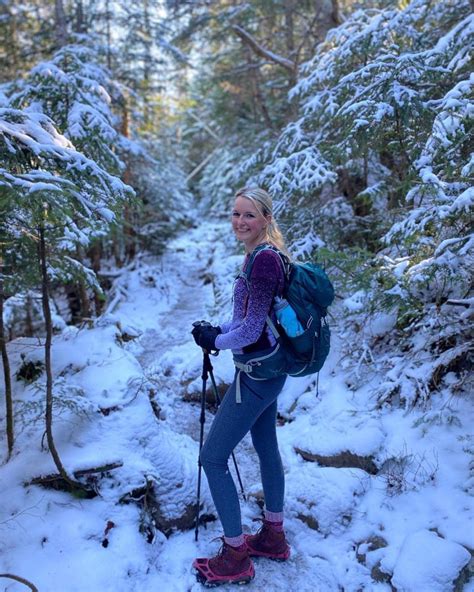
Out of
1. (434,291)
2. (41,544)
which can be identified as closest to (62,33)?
(434,291)

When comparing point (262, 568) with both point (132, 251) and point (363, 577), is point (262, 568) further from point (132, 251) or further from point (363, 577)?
point (132, 251)

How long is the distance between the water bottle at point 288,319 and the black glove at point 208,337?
48 centimetres

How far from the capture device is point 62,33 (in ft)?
30.2

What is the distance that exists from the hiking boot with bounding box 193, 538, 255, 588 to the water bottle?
151 cm

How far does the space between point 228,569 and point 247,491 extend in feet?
3.26

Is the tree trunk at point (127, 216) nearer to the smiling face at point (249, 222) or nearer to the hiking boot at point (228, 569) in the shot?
the smiling face at point (249, 222)

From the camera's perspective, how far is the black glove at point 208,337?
275cm

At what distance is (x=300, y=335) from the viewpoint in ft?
8.33

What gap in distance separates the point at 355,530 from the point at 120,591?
67.5 inches

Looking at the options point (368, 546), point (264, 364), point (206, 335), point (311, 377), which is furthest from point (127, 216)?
point (368, 546)

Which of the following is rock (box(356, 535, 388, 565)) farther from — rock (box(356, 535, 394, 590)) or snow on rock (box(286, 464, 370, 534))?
snow on rock (box(286, 464, 370, 534))

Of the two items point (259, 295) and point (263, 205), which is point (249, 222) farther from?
point (259, 295)

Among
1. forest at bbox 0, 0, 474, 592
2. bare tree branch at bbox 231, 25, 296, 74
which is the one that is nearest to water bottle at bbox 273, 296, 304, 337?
forest at bbox 0, 0, 474, 592

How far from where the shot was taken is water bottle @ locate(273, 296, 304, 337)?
99.0 inches
